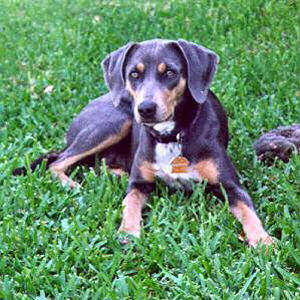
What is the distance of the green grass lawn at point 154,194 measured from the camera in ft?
12.4

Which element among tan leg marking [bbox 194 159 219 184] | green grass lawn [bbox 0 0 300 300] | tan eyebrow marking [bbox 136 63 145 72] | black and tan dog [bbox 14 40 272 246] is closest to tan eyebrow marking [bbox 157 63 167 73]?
black and tan dog [bbox 14 40 272 246]

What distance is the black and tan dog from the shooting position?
446 centimetres

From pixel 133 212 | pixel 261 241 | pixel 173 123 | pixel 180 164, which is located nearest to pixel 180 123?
pixel 173 123

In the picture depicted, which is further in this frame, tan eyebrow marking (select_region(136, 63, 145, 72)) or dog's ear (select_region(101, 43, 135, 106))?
dog's ear (select_region(101, 43, 135, 106))

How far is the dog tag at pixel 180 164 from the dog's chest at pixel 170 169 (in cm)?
1

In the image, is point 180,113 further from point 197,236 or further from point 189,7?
point 189,7

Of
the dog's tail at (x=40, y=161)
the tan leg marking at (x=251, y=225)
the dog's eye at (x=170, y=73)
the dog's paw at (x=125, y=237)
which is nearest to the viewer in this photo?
the tan leg marking at (x=251, y=225)

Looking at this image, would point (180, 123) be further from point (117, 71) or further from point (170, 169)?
point (117, 71)

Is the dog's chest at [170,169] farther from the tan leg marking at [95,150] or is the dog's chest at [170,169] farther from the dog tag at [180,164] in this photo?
the tan leg marking at [95,150]

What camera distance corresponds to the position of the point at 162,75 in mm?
4547

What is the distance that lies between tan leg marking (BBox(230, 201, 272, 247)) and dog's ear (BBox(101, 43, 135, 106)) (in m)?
1.22

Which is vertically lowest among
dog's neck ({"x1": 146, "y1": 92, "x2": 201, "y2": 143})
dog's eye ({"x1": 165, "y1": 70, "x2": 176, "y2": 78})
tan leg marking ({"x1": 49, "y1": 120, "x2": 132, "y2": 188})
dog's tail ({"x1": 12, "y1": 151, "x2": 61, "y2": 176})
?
dog's tail ({"x1": 12, "y1": 151, "x2": 61, "y2": 176})

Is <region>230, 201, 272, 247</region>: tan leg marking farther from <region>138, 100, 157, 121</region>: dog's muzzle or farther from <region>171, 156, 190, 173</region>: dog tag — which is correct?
<region>138, 100, 157, 121</region>: dog's muzzle

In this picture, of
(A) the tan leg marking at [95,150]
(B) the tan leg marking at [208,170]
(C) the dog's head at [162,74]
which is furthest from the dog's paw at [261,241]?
(A) the tan leg marking at [95,150]
